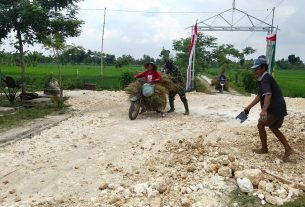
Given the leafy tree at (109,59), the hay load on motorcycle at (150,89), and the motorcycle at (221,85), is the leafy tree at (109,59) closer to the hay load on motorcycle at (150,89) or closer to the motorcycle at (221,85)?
the motorcycle at (221,85)

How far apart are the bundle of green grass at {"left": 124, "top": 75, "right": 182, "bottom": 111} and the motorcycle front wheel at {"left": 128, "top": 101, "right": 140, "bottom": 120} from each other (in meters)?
0.34

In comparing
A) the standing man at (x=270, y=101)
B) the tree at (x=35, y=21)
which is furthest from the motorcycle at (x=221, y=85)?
the standing man at (x=270, y=101)

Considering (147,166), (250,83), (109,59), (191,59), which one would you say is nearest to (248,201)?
(147,166)

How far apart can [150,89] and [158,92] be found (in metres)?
0.25

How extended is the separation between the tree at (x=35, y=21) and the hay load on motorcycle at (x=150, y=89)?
371 centimetres

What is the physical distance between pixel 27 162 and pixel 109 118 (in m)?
4.00

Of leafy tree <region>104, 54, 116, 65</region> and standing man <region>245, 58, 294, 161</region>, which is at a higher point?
standing man <region>245, 58, 294, 161</region>

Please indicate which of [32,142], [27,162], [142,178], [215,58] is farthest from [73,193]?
[215,58]

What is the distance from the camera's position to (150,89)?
10.5m

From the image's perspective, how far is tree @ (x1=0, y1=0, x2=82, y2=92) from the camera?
12344mm

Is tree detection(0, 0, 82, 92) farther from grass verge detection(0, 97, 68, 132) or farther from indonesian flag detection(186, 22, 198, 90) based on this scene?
indonesian flag detection(186, 22, 198, 90)

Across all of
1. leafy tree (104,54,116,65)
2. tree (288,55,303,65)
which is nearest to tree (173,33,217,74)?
leafy tree (104,54,116,65)

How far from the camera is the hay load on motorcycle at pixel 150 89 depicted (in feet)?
34.4

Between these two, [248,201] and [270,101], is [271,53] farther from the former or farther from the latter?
[248,201]
